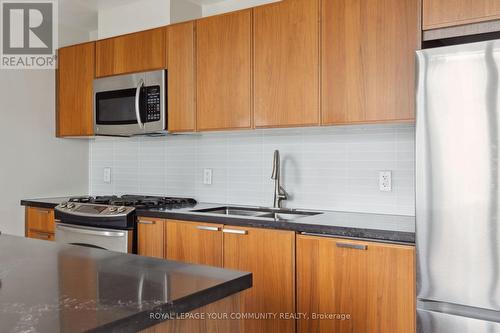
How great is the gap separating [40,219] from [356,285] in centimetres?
261

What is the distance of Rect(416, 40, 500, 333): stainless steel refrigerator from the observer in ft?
5.45

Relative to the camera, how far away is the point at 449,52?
176cm

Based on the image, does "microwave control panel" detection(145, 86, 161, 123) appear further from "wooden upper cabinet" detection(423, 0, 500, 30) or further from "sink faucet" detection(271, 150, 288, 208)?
"wooden upper cabinet" detection(423, 0, 500, 30)

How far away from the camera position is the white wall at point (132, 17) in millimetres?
3334

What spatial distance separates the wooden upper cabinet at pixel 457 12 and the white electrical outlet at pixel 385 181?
0.93 metres

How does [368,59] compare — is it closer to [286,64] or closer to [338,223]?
[286,64]

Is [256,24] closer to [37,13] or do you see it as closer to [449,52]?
[449,52]

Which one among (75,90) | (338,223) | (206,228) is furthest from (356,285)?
(75,90)

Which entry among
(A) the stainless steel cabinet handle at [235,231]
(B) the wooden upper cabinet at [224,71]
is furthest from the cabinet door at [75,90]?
(A) the stainless steel cabinet handle at [235,231]

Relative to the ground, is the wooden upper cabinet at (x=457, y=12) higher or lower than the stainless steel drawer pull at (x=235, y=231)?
higher

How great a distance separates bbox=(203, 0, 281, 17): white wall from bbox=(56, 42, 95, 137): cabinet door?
986 millimetres

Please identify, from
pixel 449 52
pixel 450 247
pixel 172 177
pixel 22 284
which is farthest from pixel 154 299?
pixel 172 177

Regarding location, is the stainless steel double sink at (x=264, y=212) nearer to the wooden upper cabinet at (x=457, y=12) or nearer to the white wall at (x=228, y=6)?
the wooden upper cabinet at (x=457, y=12)

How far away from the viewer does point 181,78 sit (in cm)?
306
